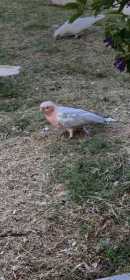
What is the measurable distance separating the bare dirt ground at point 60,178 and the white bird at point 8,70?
0.07 m

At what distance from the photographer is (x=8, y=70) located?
16.8 feet

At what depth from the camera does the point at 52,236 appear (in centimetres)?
270

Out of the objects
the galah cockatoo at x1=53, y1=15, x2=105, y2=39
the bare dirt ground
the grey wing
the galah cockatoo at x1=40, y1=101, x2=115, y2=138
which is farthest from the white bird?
the grey wing

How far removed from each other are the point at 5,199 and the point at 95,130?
3.20 ft

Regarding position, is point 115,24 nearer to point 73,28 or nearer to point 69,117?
point 69,117

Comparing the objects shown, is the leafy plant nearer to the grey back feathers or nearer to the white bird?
the grey back feathers

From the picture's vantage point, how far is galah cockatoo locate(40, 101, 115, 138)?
3.57 metres

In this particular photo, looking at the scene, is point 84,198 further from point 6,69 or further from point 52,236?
point 6,69

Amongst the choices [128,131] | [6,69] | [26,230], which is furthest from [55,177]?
[6,69]

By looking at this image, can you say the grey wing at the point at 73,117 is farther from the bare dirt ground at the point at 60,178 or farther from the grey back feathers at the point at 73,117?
the bare dirt ground at the point at 60,178

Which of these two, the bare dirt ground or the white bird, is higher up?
the bare dirt ground

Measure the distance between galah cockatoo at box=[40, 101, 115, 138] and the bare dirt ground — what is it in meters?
0.10

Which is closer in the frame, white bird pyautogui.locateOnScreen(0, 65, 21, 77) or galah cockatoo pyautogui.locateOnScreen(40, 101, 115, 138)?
galah cockatoo pyautogui.locateOnScreen(40, 101, 115, 138)

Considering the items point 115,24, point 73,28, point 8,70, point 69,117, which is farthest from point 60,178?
point 73,28
